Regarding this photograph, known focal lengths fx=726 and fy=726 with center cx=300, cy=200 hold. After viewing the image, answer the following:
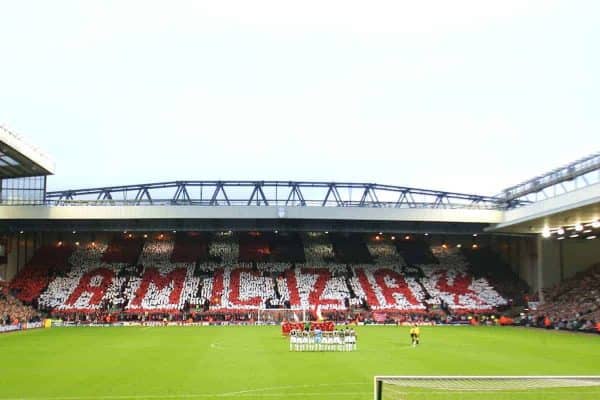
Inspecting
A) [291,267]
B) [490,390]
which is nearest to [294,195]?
[291,267]

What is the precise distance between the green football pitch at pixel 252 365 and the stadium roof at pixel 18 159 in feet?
45.2

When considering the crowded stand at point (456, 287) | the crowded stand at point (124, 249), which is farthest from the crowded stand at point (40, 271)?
the crowded stand at point (456, 287)

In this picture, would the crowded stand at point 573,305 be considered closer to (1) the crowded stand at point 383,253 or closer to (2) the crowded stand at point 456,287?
(2) the crowded stand at point 456,287

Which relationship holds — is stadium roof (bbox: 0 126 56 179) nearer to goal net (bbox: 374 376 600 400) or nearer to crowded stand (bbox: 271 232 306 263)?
crowded stand (bbox: 271 232 306 263)

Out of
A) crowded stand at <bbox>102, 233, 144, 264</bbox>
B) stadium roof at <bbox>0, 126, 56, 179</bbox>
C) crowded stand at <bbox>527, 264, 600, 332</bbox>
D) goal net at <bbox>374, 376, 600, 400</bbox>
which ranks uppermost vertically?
stadium roof at <bbox>0, 126, 56, 179</bbox>

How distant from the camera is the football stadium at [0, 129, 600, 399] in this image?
170 feet

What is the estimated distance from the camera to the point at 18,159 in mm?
57531

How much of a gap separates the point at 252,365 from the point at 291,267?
48764mm

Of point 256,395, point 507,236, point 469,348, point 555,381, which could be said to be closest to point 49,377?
point 256,395

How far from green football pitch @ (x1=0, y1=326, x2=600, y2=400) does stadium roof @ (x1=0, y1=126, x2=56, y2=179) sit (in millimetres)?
13776

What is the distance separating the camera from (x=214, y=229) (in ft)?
240

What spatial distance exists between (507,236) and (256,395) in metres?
64.1

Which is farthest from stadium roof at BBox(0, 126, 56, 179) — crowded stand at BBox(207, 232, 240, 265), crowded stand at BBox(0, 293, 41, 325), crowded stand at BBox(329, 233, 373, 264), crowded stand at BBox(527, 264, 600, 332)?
crowded stand at BBox(527, 264, 600, 332)

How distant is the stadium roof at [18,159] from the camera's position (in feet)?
166
